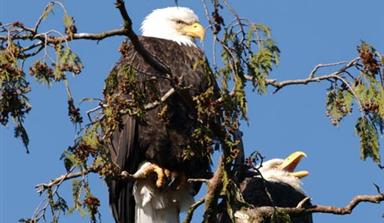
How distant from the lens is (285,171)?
9.93 m

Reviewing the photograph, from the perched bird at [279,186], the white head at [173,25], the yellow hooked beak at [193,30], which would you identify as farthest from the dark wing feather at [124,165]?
the yellow hooked beak at [193,30]

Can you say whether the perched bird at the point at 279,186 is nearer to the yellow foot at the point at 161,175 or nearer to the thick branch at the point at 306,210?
the yellow foot at the point at 161,175

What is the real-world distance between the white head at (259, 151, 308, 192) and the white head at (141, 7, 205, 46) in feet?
6.22

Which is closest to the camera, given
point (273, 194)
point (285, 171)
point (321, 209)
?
point (321, 209)

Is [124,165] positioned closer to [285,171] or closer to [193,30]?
[193,30]

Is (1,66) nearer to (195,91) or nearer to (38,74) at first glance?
(38,74)

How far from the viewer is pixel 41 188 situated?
5.38 m

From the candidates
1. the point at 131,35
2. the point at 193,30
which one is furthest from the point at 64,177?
the point at 193,30

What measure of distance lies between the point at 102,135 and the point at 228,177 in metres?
0.89

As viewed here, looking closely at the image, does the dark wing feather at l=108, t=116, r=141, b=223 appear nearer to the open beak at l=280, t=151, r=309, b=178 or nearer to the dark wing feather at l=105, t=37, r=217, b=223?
the dark wing feather at l=105, t=37, r=217, b=223

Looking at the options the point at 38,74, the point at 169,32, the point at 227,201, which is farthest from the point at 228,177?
the point at 169,32

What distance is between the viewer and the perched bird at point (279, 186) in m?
8.16

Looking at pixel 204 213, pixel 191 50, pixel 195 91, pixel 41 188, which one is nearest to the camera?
pixel 41 188

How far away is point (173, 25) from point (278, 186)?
6.18ft
